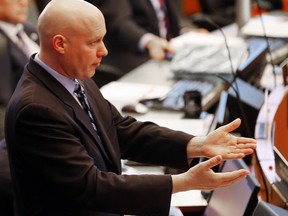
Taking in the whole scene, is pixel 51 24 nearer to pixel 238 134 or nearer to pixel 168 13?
pixel 238 134

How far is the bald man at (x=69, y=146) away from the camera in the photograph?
1774mm

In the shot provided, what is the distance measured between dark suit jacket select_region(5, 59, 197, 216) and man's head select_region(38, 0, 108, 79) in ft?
0.23

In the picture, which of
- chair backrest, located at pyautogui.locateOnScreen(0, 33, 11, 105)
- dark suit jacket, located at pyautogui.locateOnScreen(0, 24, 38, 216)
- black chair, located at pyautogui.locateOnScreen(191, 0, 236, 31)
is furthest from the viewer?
black chair, located at pyautogui.locateOnScreen(191, 0, 236, 31)

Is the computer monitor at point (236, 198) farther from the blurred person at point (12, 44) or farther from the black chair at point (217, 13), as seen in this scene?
the black chair at point (217, 13)

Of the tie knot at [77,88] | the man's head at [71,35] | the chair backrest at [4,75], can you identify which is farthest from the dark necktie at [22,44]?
the man's head at [71,35]

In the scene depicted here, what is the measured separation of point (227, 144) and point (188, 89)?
1.41 m

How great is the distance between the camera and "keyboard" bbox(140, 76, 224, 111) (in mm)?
3152

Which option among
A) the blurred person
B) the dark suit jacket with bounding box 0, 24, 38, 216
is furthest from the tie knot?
the blurred person

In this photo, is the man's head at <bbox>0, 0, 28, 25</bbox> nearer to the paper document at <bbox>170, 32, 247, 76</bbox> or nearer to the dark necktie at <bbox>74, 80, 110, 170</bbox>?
the paper document at <bbox>170, 32, 247, 76</bbox>

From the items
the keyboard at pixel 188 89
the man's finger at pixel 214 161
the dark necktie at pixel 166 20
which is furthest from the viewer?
the dark necktie at pixel 166 20

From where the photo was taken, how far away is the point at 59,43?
71.3 inches

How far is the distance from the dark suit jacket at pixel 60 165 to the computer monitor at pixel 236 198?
0.78ft

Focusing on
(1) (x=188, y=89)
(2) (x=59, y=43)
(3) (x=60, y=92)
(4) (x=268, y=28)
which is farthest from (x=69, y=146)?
(4) (x=268, y=28)

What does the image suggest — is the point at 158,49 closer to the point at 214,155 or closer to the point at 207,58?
the point at 207,58
